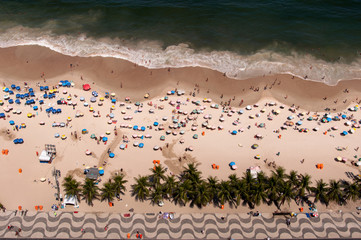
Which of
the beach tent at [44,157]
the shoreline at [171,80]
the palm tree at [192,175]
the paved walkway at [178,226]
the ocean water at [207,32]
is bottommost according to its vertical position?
the paved walkway at [178,226]

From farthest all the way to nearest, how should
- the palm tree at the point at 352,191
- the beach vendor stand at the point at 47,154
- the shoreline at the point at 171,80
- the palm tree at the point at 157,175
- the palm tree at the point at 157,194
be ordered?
the shoreline at the point at 171,80, the beach vendor stand at the point at 47,154, the palm tree at the point at 157,175, the palm tree at the point at 352,191, the palm tree at the point at 157,194

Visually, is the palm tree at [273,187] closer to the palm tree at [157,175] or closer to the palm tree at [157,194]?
the palm tree at [157,194]

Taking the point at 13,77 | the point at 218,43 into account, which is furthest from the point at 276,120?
the point at 13,77

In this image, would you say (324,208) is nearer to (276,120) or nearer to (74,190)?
(276,120)

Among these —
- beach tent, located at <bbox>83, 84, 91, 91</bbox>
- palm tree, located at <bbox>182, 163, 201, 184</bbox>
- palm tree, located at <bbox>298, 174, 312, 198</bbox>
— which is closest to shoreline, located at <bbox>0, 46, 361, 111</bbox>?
beach tent, located at <bbox>83, 84, 91, 91</bbox>

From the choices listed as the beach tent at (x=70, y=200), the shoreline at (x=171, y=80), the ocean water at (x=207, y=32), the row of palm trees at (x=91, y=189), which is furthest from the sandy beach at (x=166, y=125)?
the ocean water at (x=207, y=32)

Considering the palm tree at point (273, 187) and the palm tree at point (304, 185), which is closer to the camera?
the palm tree at point (273, 187)
